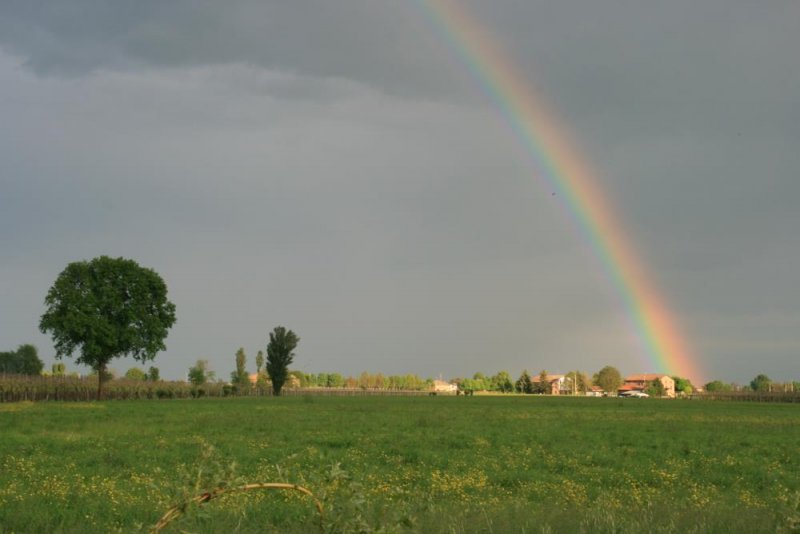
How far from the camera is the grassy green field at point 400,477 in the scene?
541cm

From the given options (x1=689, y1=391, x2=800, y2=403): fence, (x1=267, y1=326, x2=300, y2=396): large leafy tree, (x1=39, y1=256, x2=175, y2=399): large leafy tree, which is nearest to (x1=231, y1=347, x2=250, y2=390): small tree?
(x1=267, y1=326, x2=300, y2=396): large leafy tree

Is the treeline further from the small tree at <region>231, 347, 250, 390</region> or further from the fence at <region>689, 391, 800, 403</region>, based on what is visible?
the fence at <region>689, 391, 800, 403</region>

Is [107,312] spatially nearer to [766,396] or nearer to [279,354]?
[279,354]

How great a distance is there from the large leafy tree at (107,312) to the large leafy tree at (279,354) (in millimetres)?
46187

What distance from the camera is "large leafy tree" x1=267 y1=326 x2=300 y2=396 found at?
136125mm

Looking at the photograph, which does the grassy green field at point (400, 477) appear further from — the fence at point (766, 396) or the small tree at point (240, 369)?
the fence at point (766, 396)

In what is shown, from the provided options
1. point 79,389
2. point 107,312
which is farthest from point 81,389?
point 107,312

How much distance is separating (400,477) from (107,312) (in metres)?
77.6

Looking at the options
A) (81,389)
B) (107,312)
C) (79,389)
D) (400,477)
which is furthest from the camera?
(81,389)

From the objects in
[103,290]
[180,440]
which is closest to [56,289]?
[103,290]

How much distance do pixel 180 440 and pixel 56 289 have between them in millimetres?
67970

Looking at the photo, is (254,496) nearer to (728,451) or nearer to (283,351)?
(728,451)

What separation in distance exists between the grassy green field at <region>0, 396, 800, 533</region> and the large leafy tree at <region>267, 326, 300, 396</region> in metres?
102

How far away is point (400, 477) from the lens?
16516 mm
